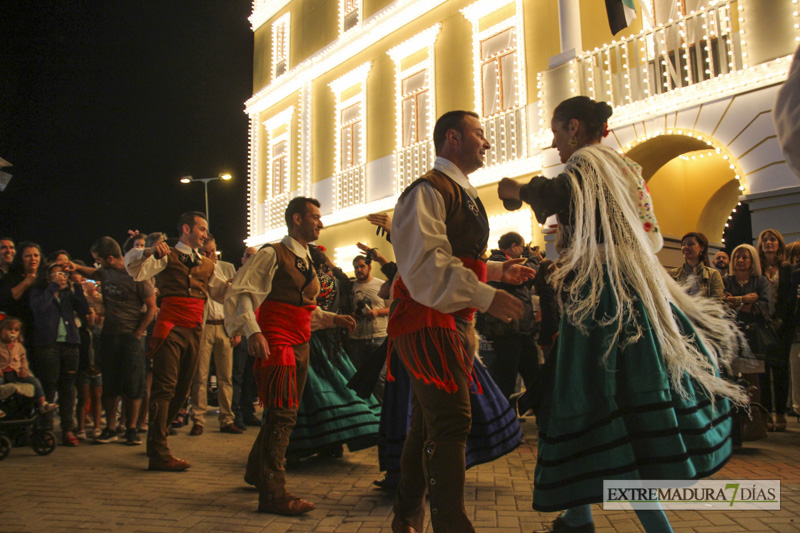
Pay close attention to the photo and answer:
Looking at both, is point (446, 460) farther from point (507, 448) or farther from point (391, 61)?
point (391, 61)

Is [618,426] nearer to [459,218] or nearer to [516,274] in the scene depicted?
[516,274]

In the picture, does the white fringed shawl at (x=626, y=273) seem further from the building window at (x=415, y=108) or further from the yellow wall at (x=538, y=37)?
the building window at (x=415, y=108)

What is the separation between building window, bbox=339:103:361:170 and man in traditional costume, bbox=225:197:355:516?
11.8 metres

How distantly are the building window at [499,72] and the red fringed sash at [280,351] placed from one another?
29.4ft

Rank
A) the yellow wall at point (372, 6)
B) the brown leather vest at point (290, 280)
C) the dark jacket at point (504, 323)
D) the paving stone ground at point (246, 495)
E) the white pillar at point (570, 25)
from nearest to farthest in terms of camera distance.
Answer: the paving stone ground at point (246, 495) < the brown leather vest at point (290, 280) < the dark jacket at point (504, 323) < the white pillar at point (570, 25) < the yellow wall at point (372, 6)

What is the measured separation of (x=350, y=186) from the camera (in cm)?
1579

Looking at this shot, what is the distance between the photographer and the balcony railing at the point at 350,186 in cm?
1538

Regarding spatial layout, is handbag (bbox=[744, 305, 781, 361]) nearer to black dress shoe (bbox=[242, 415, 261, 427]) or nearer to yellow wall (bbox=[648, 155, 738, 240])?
yellow wall (bbox=[648, 155, 738, 240])

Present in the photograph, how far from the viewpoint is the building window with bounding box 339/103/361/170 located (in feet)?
51.8

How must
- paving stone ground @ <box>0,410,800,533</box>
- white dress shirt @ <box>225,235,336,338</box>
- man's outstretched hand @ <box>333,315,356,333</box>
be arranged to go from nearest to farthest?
paving stone ground @ <box>0,410,800,533</box> < white dress shirt @ <box>225,235,336,338</box> < man's outstretched hand @ <box>333,315,356,333</box>

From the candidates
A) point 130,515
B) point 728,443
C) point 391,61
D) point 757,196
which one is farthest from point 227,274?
point 391,61

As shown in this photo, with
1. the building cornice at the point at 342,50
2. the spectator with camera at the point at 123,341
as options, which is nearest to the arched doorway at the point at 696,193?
the building cornice at the point at 342,50

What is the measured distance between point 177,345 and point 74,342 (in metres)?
2.24

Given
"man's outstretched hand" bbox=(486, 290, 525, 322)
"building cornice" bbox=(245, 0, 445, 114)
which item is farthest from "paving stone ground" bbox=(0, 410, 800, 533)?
"building cornice" bbox=(245, 0, 445, 114)
